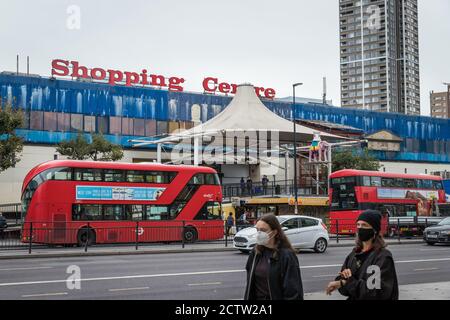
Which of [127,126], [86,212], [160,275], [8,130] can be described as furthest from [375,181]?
[127,126]

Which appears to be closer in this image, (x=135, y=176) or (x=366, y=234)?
(x=366, y=234)

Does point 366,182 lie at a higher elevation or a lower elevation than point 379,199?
higher

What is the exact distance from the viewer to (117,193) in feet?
87.9

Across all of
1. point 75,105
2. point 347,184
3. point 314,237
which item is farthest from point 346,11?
point 314,237

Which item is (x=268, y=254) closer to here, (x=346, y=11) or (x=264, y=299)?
(x=264, y=299)

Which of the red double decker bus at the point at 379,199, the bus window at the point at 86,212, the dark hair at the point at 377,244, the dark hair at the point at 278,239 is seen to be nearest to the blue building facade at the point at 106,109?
the bus window at the point at 86,212

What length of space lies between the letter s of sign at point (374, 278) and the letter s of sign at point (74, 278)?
349 inches

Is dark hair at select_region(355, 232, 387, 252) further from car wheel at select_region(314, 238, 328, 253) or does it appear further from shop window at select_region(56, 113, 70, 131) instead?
shop window at select_region(56, 113, 70, 131)

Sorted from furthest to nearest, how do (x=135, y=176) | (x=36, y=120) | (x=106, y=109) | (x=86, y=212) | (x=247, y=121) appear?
(x=106, y=109)
(x=36, y=120)
(x=247, y=121)
(x=135, y=176)
(x=86, y=212)

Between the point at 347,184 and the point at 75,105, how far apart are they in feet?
107

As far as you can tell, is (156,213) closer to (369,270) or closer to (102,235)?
(102,235)

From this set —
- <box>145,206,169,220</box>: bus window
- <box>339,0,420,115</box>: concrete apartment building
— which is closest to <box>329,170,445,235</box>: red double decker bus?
<box>145,206,169,220</box>: bus window

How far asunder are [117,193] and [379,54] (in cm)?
12883
